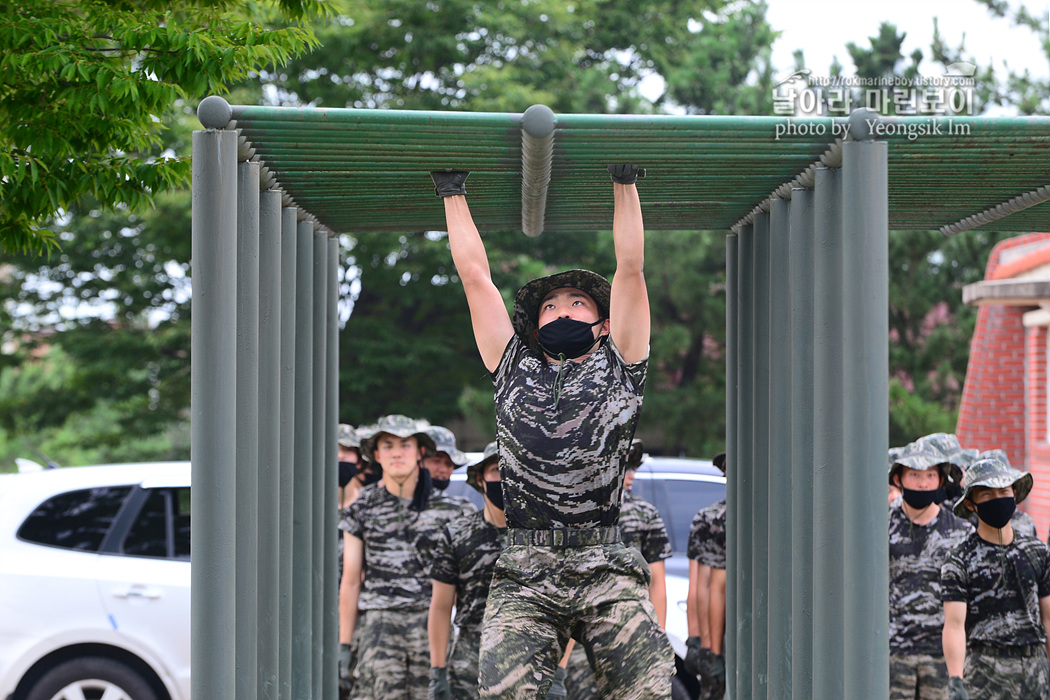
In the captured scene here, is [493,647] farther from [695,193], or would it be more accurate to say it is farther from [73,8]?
[73,8]

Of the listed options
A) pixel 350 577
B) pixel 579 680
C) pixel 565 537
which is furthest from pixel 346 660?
pixel 565 537

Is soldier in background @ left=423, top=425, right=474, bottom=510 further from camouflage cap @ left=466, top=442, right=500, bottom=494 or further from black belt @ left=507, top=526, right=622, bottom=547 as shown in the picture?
black belt @ left=507, top=526, right=622, bottom=547

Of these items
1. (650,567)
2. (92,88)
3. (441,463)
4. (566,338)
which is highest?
(92,88)

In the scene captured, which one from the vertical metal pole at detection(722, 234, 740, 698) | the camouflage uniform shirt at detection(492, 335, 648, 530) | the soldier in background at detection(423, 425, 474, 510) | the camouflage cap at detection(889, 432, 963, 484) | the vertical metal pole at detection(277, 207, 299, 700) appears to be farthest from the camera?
the soldier in background at detection(423, 425, 474, 510)

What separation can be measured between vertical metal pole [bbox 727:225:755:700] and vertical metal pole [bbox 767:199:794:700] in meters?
0.46

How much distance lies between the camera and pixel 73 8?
611 centimetres

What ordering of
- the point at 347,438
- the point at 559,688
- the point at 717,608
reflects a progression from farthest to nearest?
the point at 347,438, the point at 717,608, the point at 559,688

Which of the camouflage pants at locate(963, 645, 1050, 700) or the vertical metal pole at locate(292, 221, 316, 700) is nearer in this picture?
the vertical metal pole at locate(292, 221, 316, 700)

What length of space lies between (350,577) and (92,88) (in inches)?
112

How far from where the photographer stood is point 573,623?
12.6 ft

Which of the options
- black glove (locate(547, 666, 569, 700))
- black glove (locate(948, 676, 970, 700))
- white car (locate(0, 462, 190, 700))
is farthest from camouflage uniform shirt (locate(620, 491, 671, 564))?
white car (locate(0, 462, 190, 700))

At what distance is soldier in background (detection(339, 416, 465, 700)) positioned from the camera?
6.25m

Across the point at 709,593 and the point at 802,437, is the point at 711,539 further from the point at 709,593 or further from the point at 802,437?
the point at 802,437

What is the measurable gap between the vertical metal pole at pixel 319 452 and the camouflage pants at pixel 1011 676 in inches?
120
